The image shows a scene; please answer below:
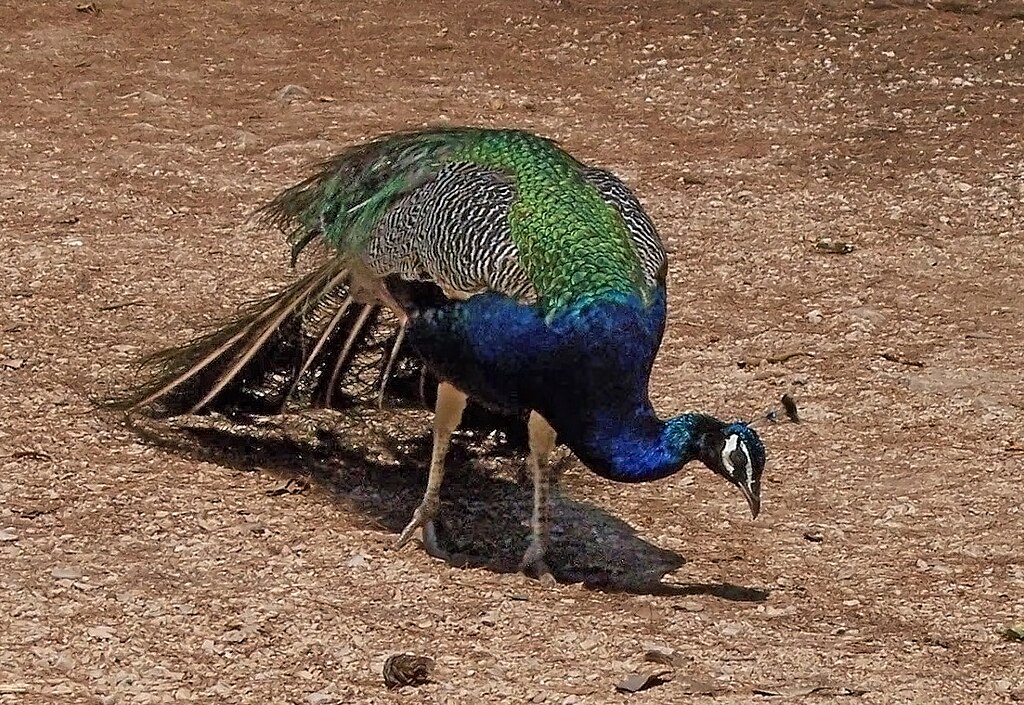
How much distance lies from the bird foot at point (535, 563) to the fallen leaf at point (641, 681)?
66cm

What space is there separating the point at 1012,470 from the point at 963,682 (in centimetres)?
129

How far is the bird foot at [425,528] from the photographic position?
16.2 feet

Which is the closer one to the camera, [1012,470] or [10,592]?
[10,592]

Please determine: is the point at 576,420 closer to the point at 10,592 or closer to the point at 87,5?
the point at 10,592

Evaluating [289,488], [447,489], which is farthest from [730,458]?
[289,488]

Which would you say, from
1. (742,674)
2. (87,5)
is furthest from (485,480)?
(87,5)

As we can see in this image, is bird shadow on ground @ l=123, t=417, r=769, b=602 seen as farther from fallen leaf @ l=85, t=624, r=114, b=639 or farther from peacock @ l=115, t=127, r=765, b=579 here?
fallen leaf @ l=85, t=624, r=114, b=639

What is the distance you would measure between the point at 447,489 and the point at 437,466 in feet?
1.17

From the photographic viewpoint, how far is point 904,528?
5.09 meters

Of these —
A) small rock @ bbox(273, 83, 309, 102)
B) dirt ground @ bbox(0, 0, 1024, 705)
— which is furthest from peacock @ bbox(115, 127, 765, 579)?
small rock @ bbox(273, 83, 309, 102)

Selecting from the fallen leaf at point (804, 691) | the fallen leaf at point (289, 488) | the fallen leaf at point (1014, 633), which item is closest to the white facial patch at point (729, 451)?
the fallen leaf at point (804, 691)

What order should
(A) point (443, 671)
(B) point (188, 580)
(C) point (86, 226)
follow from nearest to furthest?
(A) point (443, 671)
(B) point (188, 580)
(C) point (86, 226)

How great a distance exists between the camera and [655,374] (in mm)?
5914

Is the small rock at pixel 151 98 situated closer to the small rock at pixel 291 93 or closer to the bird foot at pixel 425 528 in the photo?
the small rock at pixel 291 93
